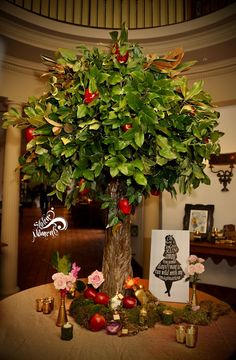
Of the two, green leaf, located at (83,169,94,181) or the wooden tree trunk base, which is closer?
green leaf, located at (83,169,94,181)

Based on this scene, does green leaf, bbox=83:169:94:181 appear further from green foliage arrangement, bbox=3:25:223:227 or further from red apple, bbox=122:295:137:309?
red apple, bbox=122:295:137:309

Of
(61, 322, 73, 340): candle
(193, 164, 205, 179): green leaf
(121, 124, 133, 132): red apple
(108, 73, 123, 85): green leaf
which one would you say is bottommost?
(61, 322, 73, 340): candle

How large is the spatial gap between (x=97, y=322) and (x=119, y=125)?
2.25 ft

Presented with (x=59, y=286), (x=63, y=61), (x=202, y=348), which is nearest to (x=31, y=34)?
(x=63, y=61)

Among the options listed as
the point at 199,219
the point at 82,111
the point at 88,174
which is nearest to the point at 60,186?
the point at 88,174

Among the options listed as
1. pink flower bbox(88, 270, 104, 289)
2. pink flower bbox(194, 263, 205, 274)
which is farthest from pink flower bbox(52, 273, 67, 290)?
pink flower bbox(194, 263, 205, 274)

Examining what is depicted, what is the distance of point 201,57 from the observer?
3.33 metres

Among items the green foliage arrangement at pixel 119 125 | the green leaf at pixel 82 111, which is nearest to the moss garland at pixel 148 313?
the green foliage arrangement at pixel 119 125

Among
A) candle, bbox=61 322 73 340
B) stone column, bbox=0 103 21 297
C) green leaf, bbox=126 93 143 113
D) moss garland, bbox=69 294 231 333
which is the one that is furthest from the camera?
stone column, bbox=0 103 21 297

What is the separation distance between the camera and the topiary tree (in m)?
0.99

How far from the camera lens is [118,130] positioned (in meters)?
1.03

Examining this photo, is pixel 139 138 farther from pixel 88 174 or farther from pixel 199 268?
pixel 199 268
